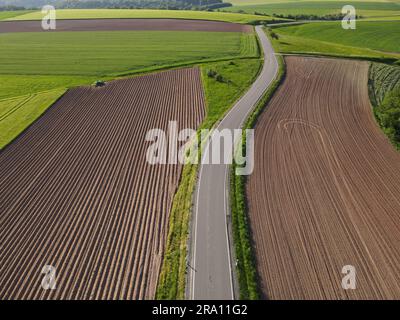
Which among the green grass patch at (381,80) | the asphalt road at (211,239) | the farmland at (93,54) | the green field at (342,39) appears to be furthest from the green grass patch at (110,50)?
the asphalt road at (211,239)

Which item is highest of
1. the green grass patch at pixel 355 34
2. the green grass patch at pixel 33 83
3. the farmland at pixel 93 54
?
the green grass patch at pixel 355 34

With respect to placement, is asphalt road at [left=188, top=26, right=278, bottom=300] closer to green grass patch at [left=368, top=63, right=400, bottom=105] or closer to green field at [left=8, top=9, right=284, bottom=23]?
green grass patch at [left=368, top=63, right=400, bottom=105]

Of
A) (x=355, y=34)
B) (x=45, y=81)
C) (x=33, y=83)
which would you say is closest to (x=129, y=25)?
(x=45, y=81)

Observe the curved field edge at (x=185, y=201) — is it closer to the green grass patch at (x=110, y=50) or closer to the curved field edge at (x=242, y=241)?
the curved field edge at (x=242, y=241)

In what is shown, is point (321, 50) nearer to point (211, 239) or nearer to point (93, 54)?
point (93, 54)

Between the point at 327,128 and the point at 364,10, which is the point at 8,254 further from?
the point at 364,10

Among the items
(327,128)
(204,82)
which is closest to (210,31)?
(204,82)
